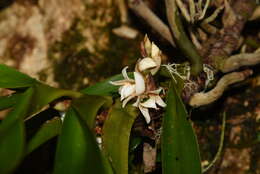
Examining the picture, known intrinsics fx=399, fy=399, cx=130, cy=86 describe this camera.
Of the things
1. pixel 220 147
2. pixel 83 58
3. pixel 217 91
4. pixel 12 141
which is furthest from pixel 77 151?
pixel 83 58

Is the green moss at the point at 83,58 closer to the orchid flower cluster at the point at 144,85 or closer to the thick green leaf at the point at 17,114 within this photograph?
the orchid flower cluster at the point at 144,85

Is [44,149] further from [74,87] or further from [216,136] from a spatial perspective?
[216,136]

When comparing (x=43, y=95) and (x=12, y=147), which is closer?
(x=12, y=147)

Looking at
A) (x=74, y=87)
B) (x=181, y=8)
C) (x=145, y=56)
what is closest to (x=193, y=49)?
(x=181, y=8)

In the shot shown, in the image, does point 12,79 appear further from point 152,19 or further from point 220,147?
point 220,147

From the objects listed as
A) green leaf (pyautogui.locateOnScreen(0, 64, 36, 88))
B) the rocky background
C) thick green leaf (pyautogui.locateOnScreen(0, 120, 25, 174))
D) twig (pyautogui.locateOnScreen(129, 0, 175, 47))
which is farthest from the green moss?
thick green leaf (pyautogui.locateOnScreen(0, 120, 25, 174))
